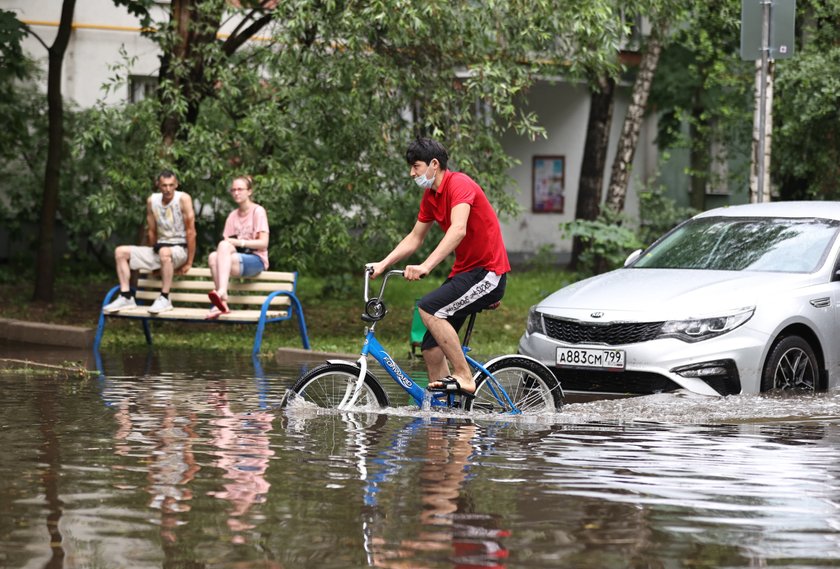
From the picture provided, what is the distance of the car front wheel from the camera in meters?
10.9

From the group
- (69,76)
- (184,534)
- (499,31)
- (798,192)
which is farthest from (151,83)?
(184,534)

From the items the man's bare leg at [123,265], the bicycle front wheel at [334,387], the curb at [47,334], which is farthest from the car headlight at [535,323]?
the curb at [47,334]

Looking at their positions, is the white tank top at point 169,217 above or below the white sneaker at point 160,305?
above

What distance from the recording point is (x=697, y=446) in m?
8.98

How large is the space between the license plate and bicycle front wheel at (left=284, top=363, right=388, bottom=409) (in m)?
1.49

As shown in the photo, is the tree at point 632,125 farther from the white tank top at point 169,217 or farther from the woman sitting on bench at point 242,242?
the white tank top at point 169,217

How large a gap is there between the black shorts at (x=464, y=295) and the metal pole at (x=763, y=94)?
18.3 feet

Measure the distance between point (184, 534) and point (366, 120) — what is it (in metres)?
11.2

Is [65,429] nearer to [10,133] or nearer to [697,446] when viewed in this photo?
[697,446]

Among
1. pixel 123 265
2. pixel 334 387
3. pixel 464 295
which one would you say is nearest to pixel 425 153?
pixel 464 295

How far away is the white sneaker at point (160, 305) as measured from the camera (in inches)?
621

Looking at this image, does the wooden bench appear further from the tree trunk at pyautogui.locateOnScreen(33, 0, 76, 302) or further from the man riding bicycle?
the man riding bicycle

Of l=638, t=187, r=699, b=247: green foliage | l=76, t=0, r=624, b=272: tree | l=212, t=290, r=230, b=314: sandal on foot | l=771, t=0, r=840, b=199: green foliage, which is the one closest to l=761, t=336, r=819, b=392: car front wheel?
l=76, t=0, r=624, b=272: tree

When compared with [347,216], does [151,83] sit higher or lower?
higher
